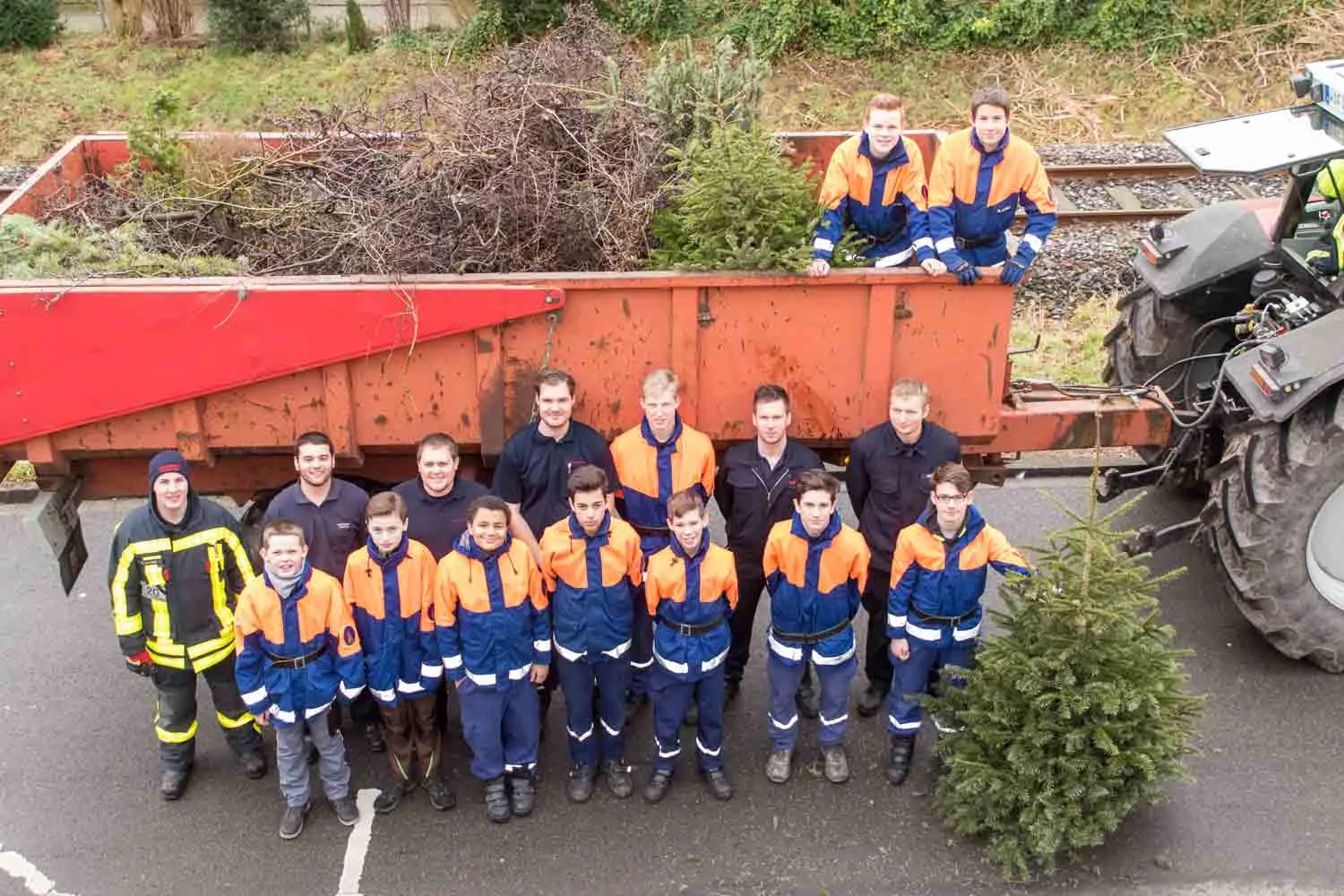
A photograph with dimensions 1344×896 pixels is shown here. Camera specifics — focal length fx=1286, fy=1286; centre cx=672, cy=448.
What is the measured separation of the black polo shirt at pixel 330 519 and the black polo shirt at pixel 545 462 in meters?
0.57

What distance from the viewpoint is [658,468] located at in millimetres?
5273

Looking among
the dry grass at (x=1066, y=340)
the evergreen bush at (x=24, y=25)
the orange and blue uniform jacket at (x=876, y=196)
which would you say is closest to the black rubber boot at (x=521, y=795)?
the orange and blue uniform jacket at (x=876, y=196)

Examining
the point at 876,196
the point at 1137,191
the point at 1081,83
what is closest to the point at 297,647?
the point at 876,196

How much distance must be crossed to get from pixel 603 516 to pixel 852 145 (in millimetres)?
2114

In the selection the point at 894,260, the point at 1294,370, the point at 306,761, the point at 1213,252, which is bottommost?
the point at 306,761

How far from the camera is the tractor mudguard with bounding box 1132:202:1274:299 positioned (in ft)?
21.1

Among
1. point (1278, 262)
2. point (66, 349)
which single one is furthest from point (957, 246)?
point (66, 349)

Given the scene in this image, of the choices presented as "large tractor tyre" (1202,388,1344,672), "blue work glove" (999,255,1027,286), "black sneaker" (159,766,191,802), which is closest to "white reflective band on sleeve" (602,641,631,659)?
"black sneaker" (159,766,191,802)

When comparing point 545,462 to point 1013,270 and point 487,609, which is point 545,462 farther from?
point 1013,270

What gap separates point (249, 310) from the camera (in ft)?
16.8

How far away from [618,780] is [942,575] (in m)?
1.59

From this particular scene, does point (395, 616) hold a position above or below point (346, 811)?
above

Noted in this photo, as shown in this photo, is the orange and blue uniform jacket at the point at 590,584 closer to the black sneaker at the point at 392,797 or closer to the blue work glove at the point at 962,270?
the black sneaker at the point at 392,797

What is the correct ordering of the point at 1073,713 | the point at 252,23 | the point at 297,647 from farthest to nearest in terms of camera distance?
1. the point at 252,23
2. the point at 297,647
3. the point at 1073,713
